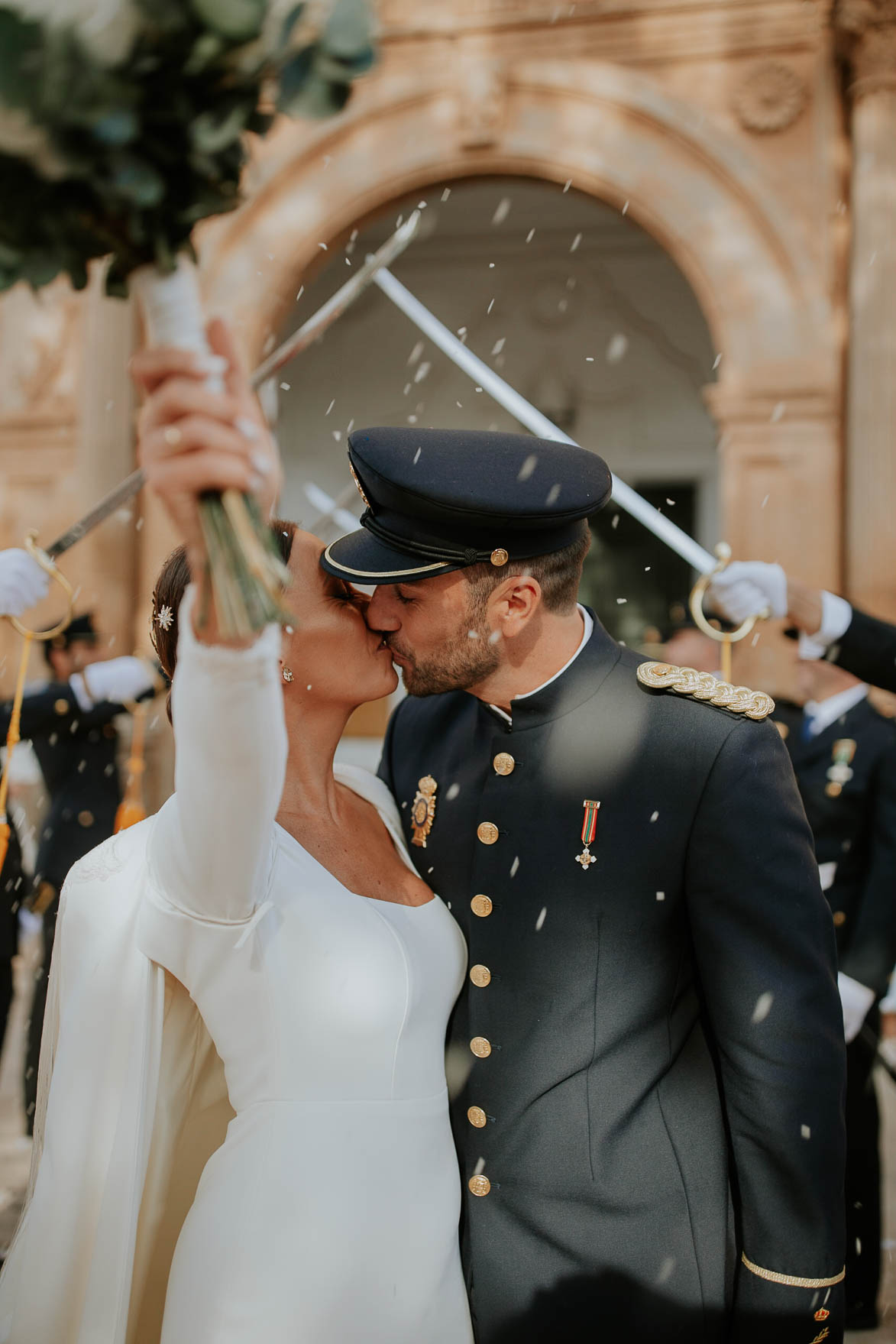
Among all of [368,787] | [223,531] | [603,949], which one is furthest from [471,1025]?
[223,531]

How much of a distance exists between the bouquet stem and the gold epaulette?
3.04ft

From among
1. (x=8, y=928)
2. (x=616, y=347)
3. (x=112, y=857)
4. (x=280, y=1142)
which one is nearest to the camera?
(x=280, y=1142)

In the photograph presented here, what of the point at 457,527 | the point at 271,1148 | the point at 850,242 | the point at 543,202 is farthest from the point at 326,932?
the point at 543,202

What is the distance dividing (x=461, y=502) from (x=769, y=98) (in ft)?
17.0

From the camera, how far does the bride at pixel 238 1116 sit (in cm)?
139

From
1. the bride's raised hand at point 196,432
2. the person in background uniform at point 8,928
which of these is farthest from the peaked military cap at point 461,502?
the person in background uniform at point 8,928

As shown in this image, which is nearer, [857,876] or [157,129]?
[157,129]

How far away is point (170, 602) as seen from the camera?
5.16ft

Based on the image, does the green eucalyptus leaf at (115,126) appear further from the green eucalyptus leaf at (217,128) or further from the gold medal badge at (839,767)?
the gold medal badge at (839,767)

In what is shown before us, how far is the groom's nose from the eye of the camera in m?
1.67

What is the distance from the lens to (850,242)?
18.3 feet

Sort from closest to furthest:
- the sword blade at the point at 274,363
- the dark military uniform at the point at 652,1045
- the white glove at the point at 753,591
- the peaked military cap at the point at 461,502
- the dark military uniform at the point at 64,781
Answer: the dark military uniform at the point at 652,1045 < the peaked military cap at the point at 461,502 < the sword blade at the point at 274,363 < the white glove at the point at 753,591 < the dark military uniform at the point at 64,781

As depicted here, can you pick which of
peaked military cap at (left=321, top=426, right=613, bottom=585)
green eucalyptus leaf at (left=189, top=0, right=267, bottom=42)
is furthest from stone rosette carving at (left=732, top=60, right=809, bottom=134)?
green eucalyptus leaf at (left=189, top=0, right=267, bottom=42)

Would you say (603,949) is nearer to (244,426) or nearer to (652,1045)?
(652,1045)
